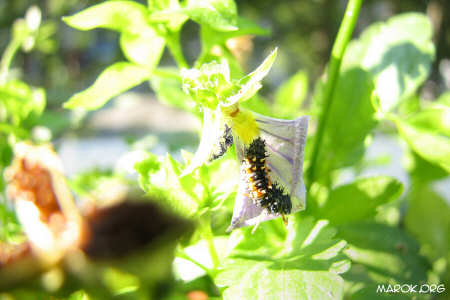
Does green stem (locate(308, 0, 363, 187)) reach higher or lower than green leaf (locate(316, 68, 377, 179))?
higher

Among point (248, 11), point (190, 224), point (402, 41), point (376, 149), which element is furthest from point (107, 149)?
point (190, 224)

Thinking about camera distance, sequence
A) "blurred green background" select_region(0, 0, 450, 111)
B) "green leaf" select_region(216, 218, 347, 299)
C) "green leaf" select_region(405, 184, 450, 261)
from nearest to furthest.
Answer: "green leaf" select_region(216, 218, 347, 299) < "green leaf" select_region(405, 184, 450, 261) < "blurred green background" select_region(0, 0, 450, 111)

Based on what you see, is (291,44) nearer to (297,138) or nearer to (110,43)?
(110,43)

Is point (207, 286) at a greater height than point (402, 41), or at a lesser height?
lesser

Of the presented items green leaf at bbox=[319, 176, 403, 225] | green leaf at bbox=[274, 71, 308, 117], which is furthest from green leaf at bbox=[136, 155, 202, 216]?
green leaf at bbox=[274, 71, 308, 117]

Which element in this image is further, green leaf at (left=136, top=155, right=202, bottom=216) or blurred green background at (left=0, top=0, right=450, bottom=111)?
blurred green background at (left=0, top=0, right=450, bottom=111)

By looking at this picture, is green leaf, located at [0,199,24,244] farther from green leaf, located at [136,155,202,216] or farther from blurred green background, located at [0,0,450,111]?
blurred green background, located at [0,0,450,111]

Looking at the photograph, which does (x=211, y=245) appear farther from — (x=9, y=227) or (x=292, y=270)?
(x=9, y=227)
